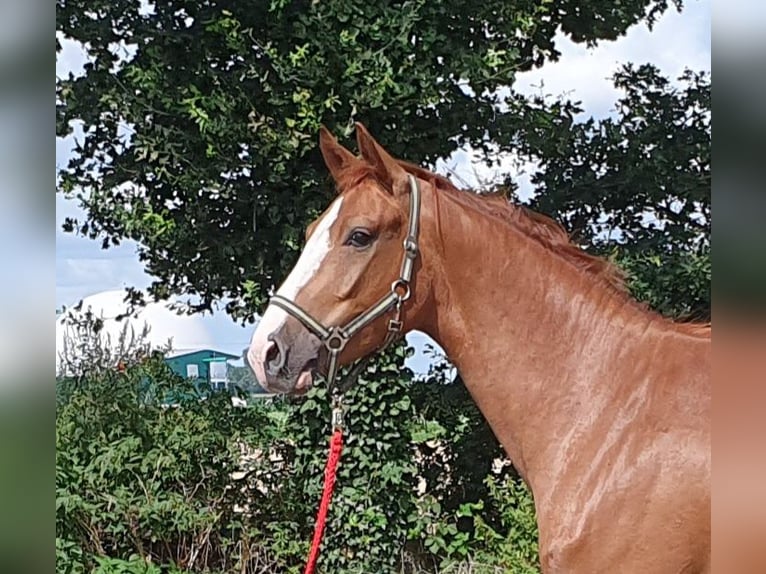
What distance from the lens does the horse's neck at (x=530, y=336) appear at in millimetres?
1837

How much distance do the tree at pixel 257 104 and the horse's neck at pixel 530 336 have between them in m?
1.63

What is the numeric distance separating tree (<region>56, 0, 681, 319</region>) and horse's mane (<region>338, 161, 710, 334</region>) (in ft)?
4.72

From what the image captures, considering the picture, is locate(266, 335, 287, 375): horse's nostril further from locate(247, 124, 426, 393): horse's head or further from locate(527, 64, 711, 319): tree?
locate(527, 64, 711, 319): tree

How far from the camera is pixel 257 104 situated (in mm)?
3439

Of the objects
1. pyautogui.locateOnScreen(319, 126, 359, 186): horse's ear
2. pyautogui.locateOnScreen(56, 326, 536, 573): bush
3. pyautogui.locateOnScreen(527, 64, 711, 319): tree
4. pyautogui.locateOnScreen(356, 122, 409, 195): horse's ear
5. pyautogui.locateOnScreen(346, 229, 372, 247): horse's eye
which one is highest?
pyautogui.locateOnScreen(527, 64, 711, 319): tree

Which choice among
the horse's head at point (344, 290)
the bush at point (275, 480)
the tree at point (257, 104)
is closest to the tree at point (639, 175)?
the tree at point (257, 104)

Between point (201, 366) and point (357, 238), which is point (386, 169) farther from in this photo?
point (201, 366)

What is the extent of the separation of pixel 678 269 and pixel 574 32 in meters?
1.23

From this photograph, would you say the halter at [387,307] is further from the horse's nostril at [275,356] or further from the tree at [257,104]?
the tree at [257,104]

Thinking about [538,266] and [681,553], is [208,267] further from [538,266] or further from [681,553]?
[681,553]

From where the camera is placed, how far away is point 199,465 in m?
3.55

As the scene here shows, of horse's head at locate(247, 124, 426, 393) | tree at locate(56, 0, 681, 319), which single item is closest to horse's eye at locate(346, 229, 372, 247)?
horse's head at locate(247, 124, 426, 393)

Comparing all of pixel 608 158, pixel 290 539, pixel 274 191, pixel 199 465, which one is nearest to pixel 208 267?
pixel 274 191

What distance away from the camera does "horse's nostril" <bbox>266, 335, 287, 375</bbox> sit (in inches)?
74.2
